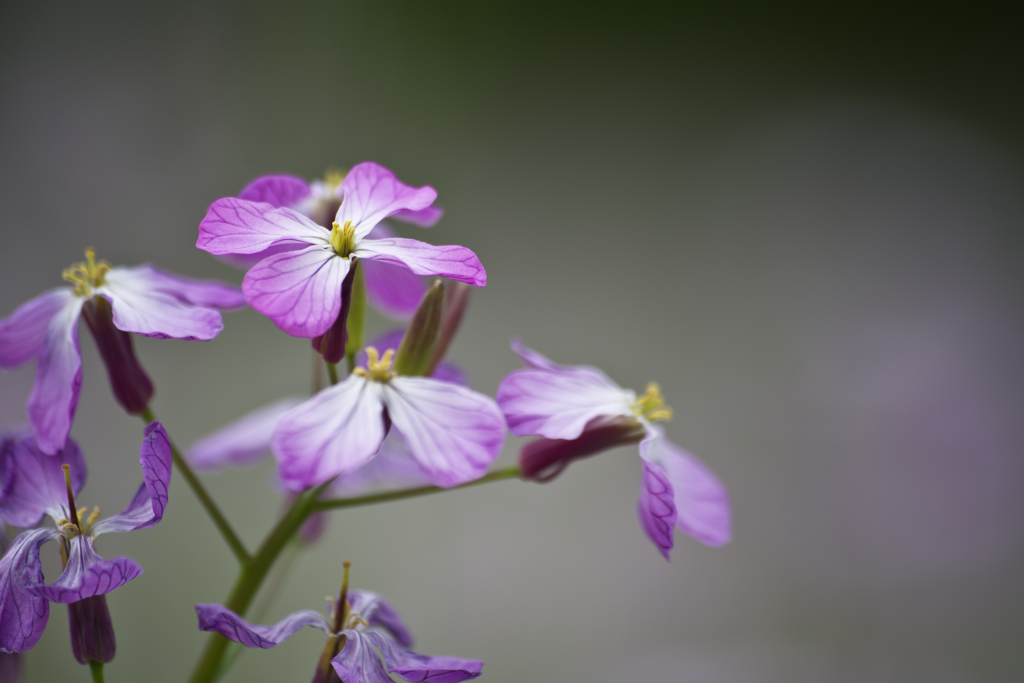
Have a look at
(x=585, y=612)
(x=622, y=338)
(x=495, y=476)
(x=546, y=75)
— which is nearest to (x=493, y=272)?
(x=622, y=338)

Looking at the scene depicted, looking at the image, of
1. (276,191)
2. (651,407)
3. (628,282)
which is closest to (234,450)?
(276,191)

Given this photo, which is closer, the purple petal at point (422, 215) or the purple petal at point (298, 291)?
the purple petal at point (298, 291)

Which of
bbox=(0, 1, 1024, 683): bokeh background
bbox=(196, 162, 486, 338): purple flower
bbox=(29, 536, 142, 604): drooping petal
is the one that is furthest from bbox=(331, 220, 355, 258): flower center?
bbox=(0, 1, 1024, 683): bokeh background

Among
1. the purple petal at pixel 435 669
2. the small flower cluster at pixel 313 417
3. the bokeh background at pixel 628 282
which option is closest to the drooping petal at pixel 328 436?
the small flower cluster at pixel 313 417

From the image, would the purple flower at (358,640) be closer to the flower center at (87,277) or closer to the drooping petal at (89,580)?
the drooping petal at (89,580)

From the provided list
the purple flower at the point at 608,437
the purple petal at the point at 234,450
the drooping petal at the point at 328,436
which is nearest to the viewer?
the drooping petal at the point at 328,436

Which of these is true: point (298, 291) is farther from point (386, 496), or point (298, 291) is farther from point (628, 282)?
point (628, 282)

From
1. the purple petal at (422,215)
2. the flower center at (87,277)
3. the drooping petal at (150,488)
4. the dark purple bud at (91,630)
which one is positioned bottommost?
the dark purple bud at (91,630)
